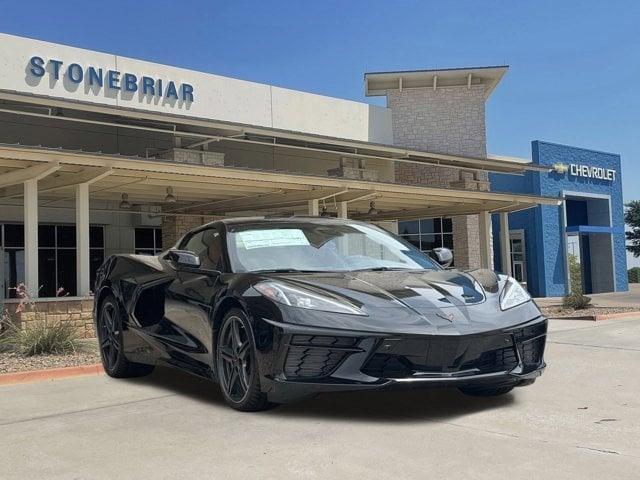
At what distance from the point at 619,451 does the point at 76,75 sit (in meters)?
15.6

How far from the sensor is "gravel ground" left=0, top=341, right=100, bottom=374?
7613mm

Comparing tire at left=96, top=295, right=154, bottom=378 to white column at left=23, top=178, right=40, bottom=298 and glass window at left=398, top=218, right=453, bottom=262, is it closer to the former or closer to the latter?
white column at left=23, top=178, right=40, bottom=298

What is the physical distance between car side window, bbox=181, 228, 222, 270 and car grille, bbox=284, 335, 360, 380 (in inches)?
48.7

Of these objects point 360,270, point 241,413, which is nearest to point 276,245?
point 360,270

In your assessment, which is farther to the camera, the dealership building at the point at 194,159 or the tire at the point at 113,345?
the dealership building at the point at 194,159

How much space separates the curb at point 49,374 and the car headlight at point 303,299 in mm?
3523

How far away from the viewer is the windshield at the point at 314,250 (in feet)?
17.1

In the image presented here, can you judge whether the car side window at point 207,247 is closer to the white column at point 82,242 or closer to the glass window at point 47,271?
the white column at point 82,242

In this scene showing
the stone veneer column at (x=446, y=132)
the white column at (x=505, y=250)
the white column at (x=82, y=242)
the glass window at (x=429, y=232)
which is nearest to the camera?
the white column at (x=82, y=242)

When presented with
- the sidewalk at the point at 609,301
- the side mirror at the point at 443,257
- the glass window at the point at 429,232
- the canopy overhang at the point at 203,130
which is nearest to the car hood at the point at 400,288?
the side mirror at the point at 443,257

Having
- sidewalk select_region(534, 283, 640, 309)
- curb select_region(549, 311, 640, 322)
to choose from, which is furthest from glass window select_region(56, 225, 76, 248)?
sidewalk select_region(534, 283, 640, 309)

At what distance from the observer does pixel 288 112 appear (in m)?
20.6

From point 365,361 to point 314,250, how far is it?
1456 mm

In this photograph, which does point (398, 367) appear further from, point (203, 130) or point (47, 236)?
point (47, 236)
